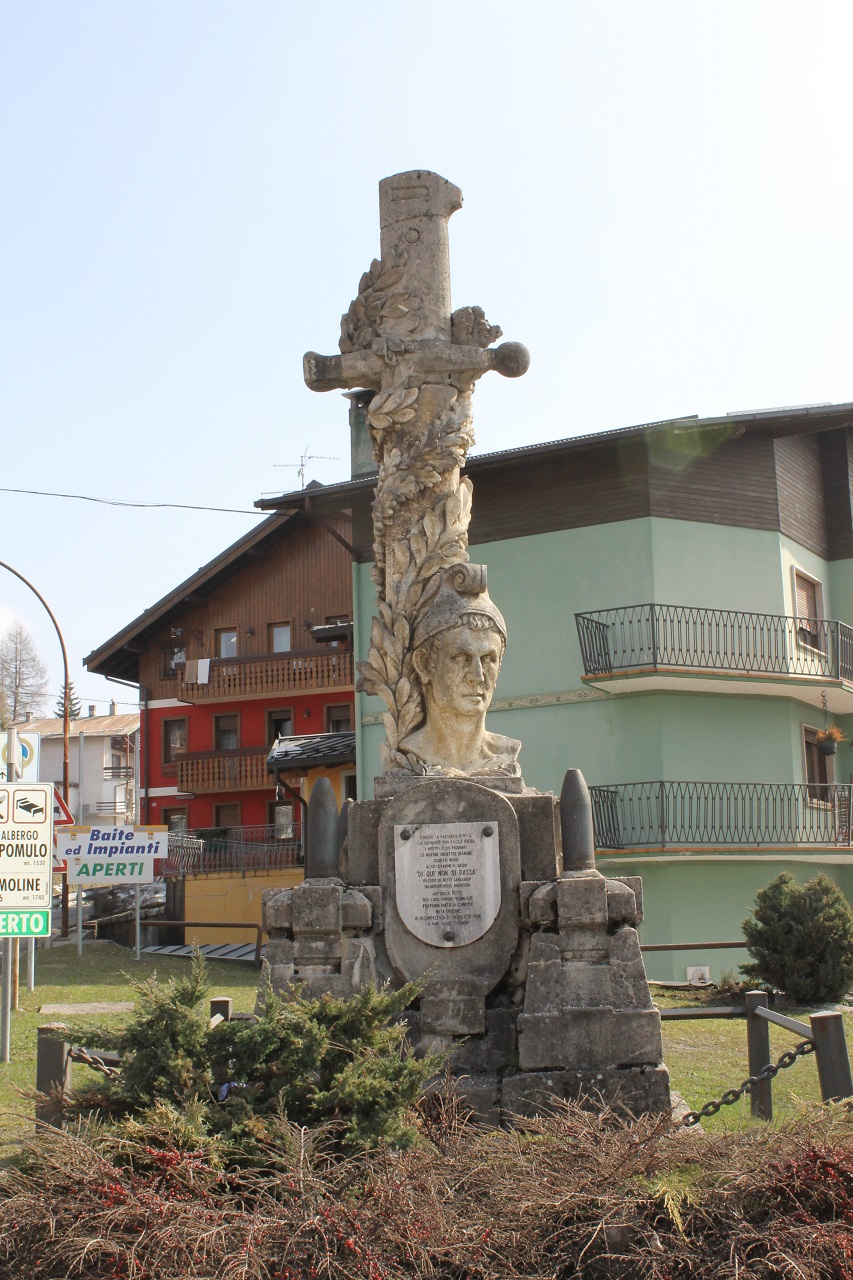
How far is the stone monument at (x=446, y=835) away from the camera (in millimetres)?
7500

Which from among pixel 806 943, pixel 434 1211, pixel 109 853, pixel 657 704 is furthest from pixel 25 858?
pixel 657 704

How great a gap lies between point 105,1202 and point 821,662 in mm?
21090

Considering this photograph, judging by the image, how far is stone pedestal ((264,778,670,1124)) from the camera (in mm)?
7414

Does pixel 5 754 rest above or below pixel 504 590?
below

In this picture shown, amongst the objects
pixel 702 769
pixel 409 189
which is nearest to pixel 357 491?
pixel 702 769

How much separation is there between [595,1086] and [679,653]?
50.5ft

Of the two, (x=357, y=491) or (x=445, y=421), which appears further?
(x=357, y=491)

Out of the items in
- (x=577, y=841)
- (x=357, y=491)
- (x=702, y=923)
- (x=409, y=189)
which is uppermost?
Result: (x=357, y=491)

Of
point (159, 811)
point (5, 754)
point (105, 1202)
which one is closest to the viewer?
point (105, 1202)

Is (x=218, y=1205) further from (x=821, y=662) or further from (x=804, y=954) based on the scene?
(x=821, y=662)

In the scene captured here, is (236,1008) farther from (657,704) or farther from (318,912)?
(657,704)

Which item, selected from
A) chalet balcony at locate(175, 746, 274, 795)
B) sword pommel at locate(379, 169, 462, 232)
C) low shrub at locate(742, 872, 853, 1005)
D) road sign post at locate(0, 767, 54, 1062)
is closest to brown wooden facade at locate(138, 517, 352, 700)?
chalet balcony at locate(175, 746, 274, 795)

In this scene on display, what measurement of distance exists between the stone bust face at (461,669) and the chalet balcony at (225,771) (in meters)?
27.6

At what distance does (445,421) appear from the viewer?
30.7 ft
